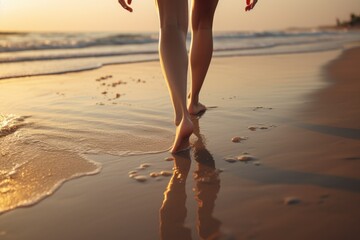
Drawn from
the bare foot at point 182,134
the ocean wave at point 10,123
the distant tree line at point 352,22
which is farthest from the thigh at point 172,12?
the distant tree line at point 352,22

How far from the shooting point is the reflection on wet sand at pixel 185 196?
104cm

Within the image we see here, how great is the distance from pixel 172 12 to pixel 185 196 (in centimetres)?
94

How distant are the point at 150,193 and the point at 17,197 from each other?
45cm

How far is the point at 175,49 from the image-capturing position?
6.03 feet

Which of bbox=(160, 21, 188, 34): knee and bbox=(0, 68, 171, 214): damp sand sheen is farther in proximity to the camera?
bbox=(160, 21, 188, 34): knee

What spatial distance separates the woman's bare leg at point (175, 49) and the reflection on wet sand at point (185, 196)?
18 cm

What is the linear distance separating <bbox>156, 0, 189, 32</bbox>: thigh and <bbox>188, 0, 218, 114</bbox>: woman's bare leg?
1.88ft

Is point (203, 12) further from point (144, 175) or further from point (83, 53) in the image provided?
point (83, 53)

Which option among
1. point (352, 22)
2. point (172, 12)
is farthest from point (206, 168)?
point (352, 22)

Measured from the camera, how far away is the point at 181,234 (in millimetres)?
1026

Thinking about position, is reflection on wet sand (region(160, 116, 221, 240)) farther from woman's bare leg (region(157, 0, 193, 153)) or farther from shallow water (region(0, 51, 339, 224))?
woman's bare leg (region(157, 0, 193, 153))

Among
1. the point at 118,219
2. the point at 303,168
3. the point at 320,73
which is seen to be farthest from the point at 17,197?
the point at 320,73

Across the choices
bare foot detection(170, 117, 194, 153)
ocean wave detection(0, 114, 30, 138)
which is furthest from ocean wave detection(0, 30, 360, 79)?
bare foot detection(170, 117, 194, 153)

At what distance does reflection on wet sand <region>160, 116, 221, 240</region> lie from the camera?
1.04 meters
